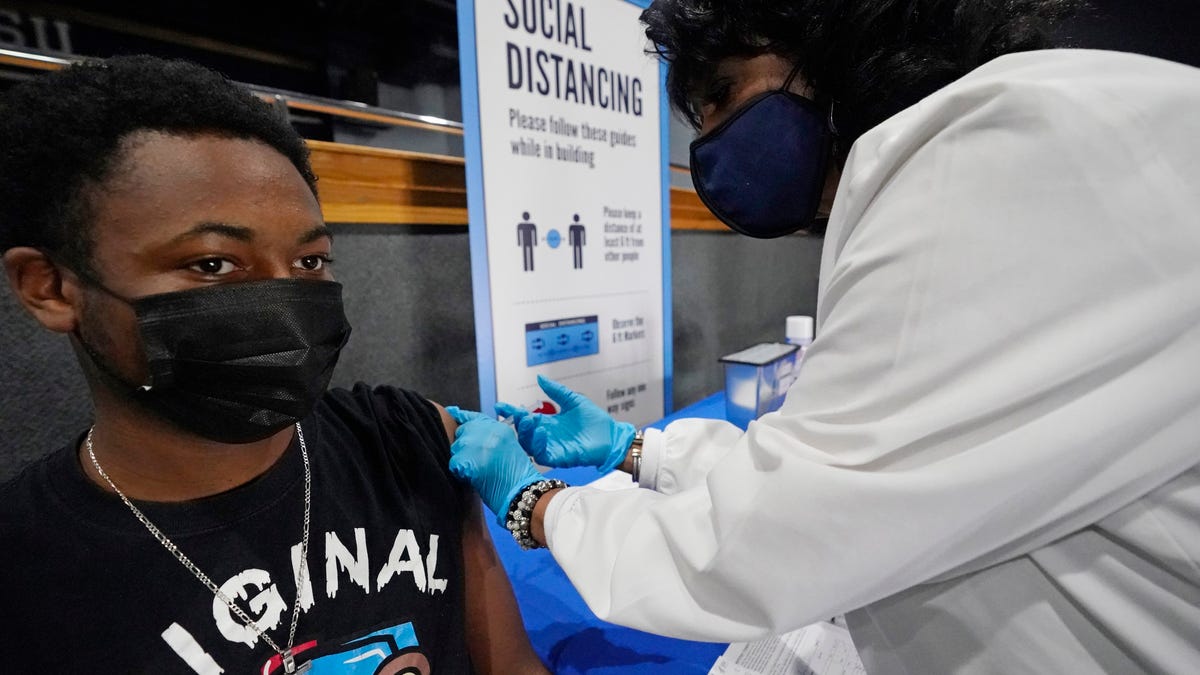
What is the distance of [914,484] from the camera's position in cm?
49

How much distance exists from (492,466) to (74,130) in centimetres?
62

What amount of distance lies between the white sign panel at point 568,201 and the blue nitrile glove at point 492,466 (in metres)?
0.46

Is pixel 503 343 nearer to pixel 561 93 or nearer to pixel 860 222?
pixel 561 93

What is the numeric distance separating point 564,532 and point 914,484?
437 millimetres

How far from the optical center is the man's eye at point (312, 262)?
2.14 feet

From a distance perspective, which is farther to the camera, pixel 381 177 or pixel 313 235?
pixel 381 177

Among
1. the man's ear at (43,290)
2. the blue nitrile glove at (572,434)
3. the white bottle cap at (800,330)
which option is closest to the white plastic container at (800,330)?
the white bottle cap at (800,330)

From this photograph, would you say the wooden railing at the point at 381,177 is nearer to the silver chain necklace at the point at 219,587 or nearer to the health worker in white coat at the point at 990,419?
the silver chain necklace at the point at 219,587

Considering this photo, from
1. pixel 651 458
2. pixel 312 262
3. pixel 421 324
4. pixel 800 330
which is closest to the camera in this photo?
pixel 312 262

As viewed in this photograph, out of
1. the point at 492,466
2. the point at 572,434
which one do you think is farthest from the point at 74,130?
the point at 572,434

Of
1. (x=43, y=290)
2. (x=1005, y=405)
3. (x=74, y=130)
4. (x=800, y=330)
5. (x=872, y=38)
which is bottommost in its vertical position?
(x=800, y=330)

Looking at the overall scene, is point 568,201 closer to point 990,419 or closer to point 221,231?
point 221,231

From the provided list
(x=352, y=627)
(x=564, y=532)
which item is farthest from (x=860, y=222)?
A: (x=352, y=627)

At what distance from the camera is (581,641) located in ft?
2.84
